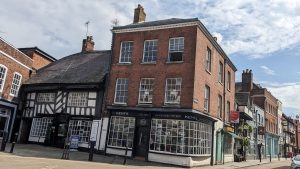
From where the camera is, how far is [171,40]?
2244cm

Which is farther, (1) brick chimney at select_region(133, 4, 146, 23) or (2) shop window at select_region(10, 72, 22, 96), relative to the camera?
(2) shop window at select_region(10, 72, 22, 96)

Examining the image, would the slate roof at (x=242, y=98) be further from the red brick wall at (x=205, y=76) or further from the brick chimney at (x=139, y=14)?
the brick chimney at (x=139, y=14)

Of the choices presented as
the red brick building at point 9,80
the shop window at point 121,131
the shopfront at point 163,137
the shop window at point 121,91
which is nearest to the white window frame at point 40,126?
the red brick building at point 9,80

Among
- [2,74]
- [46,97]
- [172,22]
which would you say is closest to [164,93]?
[172,22]

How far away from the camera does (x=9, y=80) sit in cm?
2702

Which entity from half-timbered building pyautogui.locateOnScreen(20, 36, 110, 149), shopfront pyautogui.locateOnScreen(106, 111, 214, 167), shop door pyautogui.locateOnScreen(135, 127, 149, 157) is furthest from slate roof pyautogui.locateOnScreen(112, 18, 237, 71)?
shop door pyautogui.locateOnScreen(135, 127, 149, 157)

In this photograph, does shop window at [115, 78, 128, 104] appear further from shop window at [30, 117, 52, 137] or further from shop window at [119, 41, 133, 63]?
shop window at [30, 117, 52, 137]

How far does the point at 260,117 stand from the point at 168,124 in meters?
27.4

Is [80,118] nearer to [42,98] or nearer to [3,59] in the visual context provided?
[42,98]

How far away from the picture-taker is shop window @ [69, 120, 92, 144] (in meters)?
24.4

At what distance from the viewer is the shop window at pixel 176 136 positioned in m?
20.2

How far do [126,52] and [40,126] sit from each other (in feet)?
33.4

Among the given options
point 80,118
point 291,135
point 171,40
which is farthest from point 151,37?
point 291,135

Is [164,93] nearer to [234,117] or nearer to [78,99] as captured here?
[78,99]
